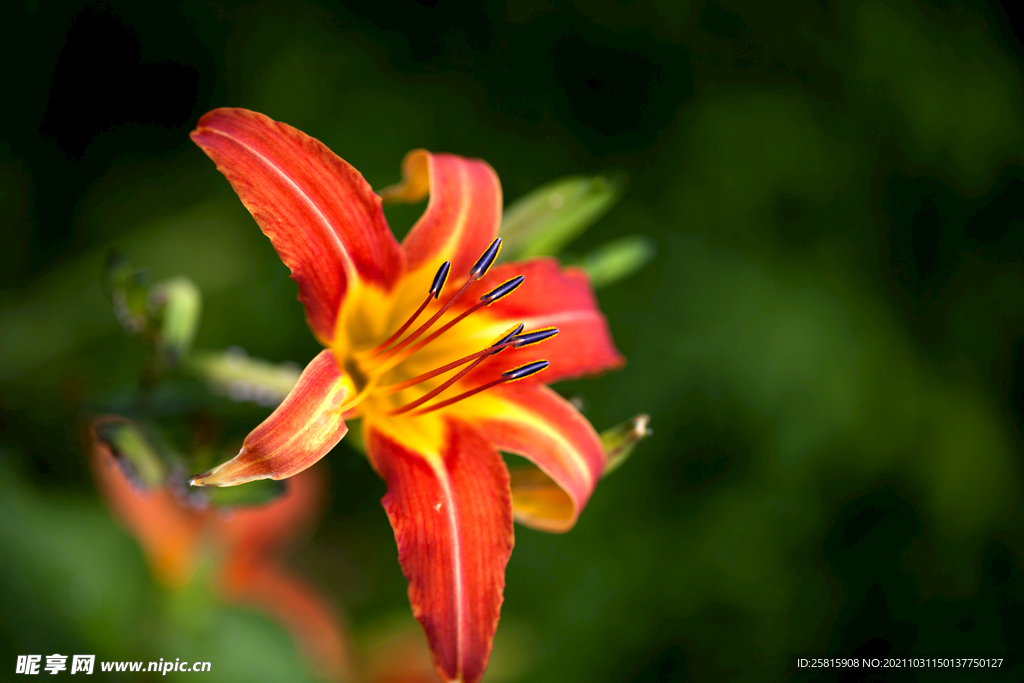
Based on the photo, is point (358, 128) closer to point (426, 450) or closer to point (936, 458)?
point (426, 450)

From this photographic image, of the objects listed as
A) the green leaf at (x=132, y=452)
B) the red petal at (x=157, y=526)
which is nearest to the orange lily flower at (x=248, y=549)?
the red petal at (x=157, y=526)

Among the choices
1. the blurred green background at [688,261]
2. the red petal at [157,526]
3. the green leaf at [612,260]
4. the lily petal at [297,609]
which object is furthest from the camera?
the blurred green background at [688,261]

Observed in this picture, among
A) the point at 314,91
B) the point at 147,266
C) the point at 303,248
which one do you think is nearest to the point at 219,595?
the point at 147,266

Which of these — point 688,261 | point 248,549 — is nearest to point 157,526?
point 248,549

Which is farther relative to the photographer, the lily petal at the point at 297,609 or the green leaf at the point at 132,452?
the lily petal at the point at 297,609

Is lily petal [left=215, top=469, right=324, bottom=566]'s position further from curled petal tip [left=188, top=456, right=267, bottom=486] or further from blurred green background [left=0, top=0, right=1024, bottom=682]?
curled petal tip [left=188, top=456, right=267, bottom=486]

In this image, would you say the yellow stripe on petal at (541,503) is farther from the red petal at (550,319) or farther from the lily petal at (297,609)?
the lily petal at (297,609)

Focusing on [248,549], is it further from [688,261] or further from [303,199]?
[688,261]
